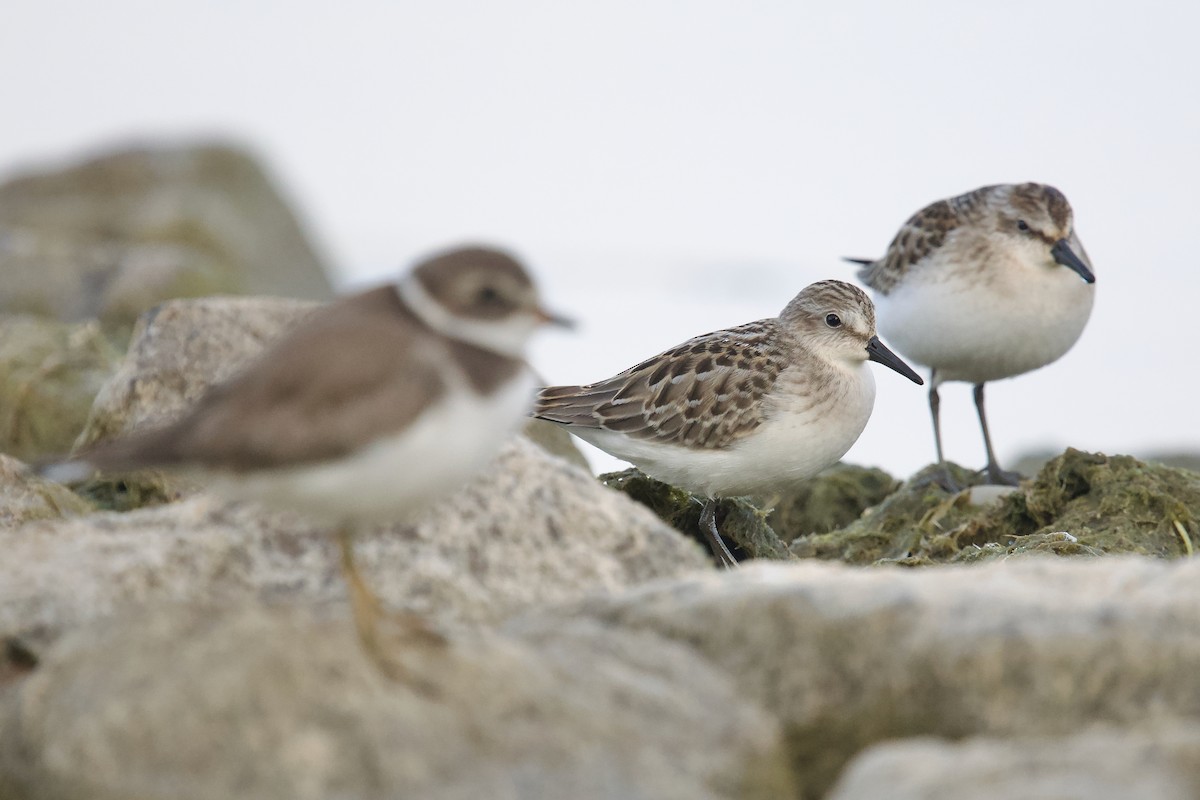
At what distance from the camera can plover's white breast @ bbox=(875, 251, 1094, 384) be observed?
10766 mm

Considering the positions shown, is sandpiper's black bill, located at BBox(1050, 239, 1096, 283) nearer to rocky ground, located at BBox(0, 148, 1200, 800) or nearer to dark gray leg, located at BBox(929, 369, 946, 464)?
dark gray leg, located at BBox(929, 369, 946, 464)

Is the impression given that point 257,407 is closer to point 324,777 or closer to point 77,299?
point 324,777

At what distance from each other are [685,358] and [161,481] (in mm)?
3191

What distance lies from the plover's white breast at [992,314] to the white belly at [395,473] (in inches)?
273

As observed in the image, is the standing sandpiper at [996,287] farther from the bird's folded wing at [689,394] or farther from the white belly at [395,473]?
the white belly at [395,473]

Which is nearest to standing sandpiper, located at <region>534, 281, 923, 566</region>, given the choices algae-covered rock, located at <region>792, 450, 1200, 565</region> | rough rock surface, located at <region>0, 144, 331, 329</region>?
algae-covered rock, located at <region>792, 450, 1200, 565</region>

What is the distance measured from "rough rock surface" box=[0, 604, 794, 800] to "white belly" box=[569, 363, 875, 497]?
12.4 ft

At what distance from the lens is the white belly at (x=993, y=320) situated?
10.8m

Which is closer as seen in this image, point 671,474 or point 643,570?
point 643,570

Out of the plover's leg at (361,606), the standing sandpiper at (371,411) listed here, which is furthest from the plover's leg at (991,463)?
the plover's leg at (361,606)

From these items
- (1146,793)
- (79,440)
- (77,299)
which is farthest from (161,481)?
(77,299)

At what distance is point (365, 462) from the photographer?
4.43 metres

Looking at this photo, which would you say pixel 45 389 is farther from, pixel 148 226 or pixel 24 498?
pixel 148 226

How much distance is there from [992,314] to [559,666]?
6924 mm
